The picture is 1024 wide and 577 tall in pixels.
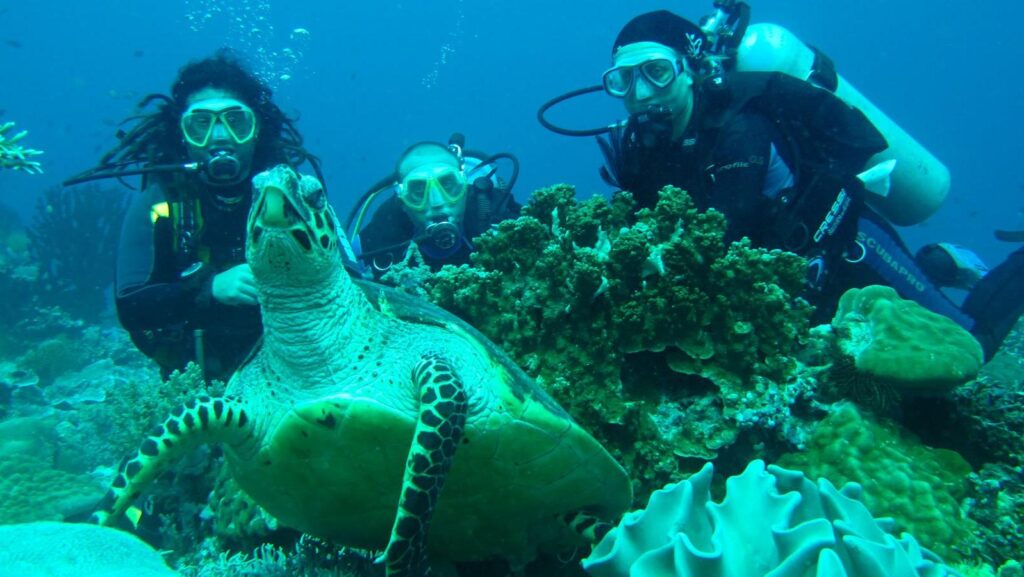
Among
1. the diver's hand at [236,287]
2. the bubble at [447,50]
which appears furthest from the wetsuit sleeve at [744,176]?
the bubble at [447,50]

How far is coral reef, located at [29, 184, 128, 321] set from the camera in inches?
552

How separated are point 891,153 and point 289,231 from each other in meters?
5.95

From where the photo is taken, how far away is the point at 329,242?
8.31 ft

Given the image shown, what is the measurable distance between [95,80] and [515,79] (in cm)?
9097

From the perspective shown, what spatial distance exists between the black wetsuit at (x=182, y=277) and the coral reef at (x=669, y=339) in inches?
124

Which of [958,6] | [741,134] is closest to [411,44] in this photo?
[958,6]

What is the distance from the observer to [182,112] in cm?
550

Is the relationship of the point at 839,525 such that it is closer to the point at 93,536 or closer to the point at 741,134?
the point at 93,536

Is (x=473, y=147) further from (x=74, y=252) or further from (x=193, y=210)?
(x=193, y=210)

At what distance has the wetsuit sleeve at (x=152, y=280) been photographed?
15.6 feet

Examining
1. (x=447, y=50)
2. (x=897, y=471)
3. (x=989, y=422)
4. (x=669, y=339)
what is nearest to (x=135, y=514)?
(x=669, y=339)

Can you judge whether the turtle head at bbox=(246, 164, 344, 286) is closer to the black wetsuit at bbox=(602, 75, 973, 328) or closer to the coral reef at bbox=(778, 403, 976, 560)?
the coral reef at bbox=(778, 403, 976, 560)

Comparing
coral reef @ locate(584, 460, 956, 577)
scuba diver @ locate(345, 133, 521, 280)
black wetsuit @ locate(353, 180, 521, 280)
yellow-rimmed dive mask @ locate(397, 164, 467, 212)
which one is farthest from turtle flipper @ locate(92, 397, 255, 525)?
yellow-rimmed dive mask @ locate(397, 164, 467, 212)

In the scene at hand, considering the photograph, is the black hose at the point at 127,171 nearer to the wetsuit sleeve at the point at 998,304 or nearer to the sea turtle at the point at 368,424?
the sea turtle at the point at 368,424
